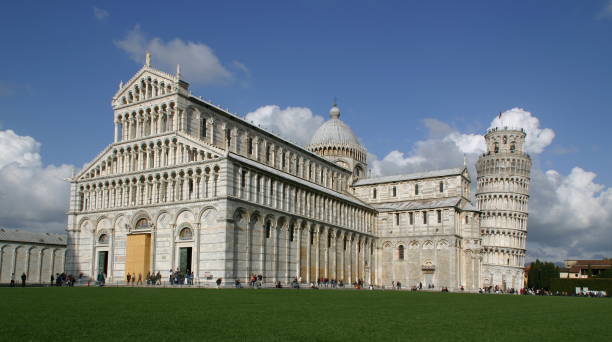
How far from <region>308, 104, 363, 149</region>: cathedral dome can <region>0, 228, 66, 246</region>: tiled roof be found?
3788 cm

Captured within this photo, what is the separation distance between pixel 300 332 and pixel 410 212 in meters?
58.7

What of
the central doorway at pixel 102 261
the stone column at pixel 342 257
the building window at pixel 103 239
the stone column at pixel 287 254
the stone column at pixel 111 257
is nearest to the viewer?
the stone column at pixel 111 257

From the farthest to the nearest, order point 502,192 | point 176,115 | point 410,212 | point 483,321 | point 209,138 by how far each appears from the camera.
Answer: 1. point 502,192
2. point 410,212
3. point 209,138
4. point 176,115
5. point 483,321

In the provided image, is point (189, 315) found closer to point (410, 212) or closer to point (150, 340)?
point (150, 340)

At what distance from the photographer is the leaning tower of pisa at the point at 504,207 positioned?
88.6 meters

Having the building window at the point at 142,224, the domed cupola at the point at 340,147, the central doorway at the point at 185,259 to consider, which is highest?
the domed cupola at the point at 340,147

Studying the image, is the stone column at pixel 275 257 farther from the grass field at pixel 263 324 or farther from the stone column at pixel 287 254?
the grass field at pixel 263 324

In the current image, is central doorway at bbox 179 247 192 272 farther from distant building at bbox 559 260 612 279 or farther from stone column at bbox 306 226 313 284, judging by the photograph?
distant building at bbox 559 260 612 279

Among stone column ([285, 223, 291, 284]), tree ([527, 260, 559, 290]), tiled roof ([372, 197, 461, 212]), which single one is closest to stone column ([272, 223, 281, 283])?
stone column ([285, 223, 291, 284])

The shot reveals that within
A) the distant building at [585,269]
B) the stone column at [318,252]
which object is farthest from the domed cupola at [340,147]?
the distant building at [585,269]

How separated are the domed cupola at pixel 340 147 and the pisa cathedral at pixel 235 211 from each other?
3.73 metres

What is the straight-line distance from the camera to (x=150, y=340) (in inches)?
478

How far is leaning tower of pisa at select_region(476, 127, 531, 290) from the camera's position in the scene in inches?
3487

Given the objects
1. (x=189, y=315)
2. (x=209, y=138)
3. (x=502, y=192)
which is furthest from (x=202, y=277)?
(x=502, y=192)
